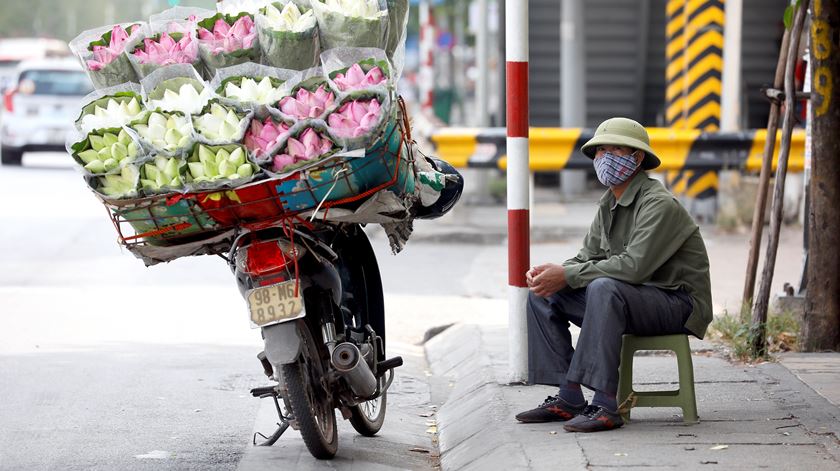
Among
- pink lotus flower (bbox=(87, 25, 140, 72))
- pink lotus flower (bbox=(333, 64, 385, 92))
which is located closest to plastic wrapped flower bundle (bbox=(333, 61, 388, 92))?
pink lotus flower (bbox=(333, 64, 385, 92))

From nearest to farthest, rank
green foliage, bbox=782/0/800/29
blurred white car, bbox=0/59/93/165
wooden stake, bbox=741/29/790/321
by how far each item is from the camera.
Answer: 1. green foliage, bbox=782/0/800/29
2. wooden stake, bbox=741/29/790/321
3. blurred white car, bbox=0/59/93/165

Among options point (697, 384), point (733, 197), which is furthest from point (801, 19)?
point (733, 197)

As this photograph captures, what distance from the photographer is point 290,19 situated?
558cm

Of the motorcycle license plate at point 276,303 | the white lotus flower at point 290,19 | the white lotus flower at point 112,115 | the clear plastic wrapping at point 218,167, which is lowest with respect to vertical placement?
the motorcycle license plate at point 276,303

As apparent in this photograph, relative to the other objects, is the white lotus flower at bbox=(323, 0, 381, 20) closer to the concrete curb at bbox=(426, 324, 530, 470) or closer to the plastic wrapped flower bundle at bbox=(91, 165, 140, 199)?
the plastic wrapped flower bundle at bbox=(91, 165, 140, 199)

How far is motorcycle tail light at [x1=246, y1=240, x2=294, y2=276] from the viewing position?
5266mm

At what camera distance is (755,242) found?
26.0 feet

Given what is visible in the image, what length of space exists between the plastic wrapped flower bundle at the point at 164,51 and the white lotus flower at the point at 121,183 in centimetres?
46

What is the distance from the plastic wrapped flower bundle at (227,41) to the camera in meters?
5.46

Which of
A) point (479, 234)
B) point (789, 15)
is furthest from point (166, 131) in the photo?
point (479, 234)

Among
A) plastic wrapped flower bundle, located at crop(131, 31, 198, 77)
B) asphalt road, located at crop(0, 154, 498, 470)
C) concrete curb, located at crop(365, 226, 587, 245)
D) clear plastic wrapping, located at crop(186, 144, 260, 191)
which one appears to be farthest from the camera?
concrete curb, located at crop(365, 226, 587, 245)

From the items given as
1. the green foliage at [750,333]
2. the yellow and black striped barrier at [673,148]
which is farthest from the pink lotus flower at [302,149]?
the yellow and black striped barrier at [673,148]

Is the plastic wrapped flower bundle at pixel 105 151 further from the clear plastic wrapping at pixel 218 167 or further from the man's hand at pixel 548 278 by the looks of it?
the man's hand at pixel 548 278

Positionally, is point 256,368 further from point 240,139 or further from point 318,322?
point 240,139
